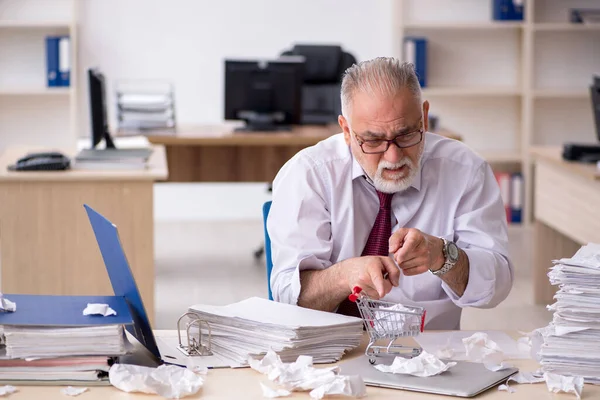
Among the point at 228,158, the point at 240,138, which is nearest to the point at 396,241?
the point at 240,138

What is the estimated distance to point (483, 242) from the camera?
6.75 feet

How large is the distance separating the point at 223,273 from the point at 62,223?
66.6 inches

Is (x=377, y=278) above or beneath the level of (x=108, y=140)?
beneath

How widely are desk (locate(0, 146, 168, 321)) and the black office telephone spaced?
3cm

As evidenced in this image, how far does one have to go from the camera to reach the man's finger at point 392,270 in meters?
1.72

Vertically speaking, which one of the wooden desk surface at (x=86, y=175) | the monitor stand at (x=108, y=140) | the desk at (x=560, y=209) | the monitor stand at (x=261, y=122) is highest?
the monitor stand at (x=261, y=122)

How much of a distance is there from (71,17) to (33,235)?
3.10m

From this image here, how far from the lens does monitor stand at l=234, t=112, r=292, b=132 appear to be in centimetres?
507

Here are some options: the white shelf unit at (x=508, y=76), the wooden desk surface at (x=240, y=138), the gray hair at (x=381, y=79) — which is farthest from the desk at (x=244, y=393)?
the white shelf unit at (x=508, y=76)

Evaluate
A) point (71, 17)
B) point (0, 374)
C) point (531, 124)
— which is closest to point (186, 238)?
point (71, 17)

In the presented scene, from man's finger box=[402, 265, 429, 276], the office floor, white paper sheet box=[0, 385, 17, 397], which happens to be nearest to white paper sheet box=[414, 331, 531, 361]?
man's finger box=[402, 265, 429, 276]

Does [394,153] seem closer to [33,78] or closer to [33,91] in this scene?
[33,91]

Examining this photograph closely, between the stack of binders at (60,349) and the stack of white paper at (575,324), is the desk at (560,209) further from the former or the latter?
the stack of binders at (60,349)

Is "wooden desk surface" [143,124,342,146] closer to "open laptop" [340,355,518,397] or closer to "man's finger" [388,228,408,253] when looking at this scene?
"man's finger" [388,228,408,253]
